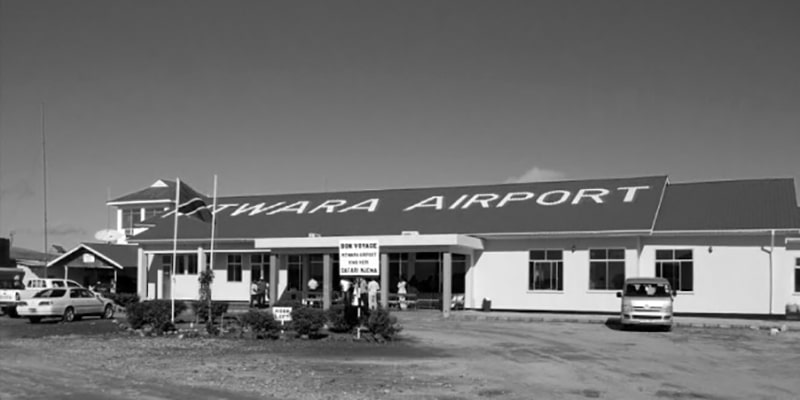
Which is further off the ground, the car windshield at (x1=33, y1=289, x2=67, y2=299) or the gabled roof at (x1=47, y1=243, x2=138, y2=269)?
the gabled roof at (x1=47, y1=243, x2=138, y2=269)

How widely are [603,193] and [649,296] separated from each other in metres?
11.5

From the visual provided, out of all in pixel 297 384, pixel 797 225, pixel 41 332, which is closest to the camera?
pixel 297 384

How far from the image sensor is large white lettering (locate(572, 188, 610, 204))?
123 ft

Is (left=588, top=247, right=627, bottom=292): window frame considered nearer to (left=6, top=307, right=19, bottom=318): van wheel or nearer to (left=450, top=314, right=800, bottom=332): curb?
(left=450, top=314, right=800, bottom=332): curb

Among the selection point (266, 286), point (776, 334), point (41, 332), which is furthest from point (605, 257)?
point (41, 332)

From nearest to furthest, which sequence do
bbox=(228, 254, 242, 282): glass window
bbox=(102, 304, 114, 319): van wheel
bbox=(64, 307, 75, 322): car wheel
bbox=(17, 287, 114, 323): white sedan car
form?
1. bbox=(17, 287, 114, 323): white sedan car
2. bbox=(64, 307, 75, 322): car wheel
3. bbox=(102, 304, 114, 319): van wheel
4. bbox=(228, 254, 242, 282): glass window

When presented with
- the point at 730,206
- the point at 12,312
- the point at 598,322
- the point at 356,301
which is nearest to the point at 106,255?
the point at 12,312

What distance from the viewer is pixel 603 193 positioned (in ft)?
125

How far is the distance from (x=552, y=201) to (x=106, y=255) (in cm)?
2379

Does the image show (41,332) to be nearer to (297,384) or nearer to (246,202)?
(297,384)

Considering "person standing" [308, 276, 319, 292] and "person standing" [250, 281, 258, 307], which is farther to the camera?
"person standing" [308, 276, 319, 292]

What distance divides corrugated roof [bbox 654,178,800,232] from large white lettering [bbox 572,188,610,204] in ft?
8.58

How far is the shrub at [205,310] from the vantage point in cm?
2725

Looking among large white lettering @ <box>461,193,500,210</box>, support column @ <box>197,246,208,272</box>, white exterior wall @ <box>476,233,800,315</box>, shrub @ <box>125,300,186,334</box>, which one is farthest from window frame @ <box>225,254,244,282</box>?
shrub @ <box>125,300,186,334</box>
